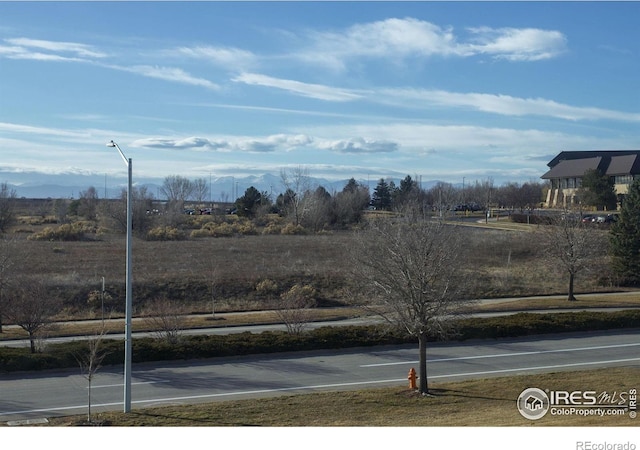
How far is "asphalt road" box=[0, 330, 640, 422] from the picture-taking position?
18.5 m

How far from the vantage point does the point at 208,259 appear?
4731 centimetres

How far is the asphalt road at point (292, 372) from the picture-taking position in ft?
60.6

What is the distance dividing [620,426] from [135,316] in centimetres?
2431

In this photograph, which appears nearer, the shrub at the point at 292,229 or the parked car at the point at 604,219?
the parked car at the point at 604,219

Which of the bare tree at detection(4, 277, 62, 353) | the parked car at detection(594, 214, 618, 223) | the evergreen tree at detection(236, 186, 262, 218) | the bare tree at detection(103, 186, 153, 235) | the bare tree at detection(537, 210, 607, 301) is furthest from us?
the evergreen tree at detection(236, 186, 262, 218)

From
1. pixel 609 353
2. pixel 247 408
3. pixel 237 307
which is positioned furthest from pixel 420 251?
pixel 237 307

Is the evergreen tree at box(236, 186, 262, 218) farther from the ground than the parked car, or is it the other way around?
the evergreen tree at box(236, 186, 262, 218)

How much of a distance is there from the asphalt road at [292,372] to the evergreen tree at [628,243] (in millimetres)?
17358

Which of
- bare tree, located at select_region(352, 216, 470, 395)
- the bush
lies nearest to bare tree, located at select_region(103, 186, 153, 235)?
the bush

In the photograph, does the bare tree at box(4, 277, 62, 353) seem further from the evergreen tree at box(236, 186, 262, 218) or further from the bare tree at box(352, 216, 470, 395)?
the evergreen tree at box(236, 186, 262, 218)

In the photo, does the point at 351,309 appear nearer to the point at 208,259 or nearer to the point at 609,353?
the point at 609,353

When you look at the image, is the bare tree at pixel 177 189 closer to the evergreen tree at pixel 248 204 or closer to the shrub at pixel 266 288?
the evergreen tree at pixel 248 204

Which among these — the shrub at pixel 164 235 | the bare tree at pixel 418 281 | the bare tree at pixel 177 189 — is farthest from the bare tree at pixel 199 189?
the bare tree at pixel 418 281

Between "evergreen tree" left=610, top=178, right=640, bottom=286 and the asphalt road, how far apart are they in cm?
1736
